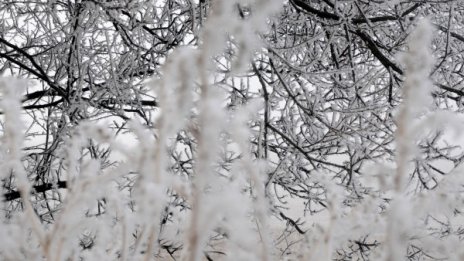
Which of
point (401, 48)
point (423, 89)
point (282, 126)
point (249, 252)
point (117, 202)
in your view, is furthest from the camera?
point (282, 126)

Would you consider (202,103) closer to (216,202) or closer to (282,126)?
(216,202)

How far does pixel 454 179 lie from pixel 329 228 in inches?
8.0

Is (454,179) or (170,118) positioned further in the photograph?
(454,179)

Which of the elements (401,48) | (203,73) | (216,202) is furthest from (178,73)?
(401,48)

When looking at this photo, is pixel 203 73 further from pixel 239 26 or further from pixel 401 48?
pixel 401 48

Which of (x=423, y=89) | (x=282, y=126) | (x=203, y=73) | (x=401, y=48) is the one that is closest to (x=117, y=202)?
(x=203, y=73)

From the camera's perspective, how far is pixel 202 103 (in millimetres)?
554

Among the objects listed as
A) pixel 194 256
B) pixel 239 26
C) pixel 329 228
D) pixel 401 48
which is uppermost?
pixel 401 48

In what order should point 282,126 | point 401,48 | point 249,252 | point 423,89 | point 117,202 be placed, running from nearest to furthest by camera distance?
1. point 423,89
2. point 249,252
3. point 117,202
4. point 401,48
5. point 282,126

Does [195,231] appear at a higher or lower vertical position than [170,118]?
lower

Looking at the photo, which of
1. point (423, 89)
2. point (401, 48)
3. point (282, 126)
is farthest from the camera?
point (282, 126)

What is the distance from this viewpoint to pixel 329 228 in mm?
742

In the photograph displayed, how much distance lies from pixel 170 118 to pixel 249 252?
234 mm

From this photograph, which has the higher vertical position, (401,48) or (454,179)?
(401,48)
